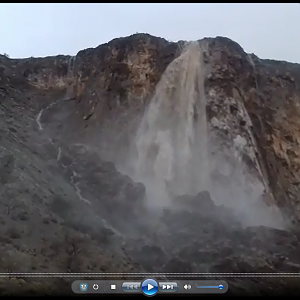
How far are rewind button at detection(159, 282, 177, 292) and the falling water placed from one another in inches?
25.8

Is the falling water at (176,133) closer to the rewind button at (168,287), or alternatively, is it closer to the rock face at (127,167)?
the rock face at (127,167)

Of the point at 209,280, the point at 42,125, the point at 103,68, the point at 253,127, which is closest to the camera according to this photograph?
the point at 209,280

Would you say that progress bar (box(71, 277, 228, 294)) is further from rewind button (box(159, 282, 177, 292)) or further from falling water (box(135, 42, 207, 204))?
falling water (box(135, 42, 207, 204))

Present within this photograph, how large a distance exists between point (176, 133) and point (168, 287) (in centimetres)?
149

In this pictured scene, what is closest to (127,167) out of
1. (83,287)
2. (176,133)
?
(176,133)

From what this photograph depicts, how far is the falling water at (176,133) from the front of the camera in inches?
92.0

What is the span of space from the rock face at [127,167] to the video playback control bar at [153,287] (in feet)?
0.27

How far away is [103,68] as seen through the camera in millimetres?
3346

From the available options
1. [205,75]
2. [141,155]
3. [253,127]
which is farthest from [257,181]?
[205,75]

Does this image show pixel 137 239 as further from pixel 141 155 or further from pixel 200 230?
pixel 141 155

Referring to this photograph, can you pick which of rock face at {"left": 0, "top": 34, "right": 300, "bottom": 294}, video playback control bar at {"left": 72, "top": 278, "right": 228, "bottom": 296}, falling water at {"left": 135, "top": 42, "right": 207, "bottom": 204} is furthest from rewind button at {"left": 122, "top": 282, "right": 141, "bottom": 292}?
falling water at {"left": 135, "top": 42, "right": 207, "bottom": 204}

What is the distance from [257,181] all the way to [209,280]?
4.45 feet
